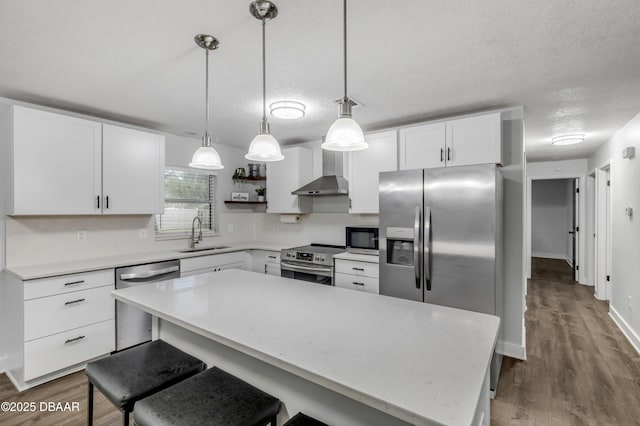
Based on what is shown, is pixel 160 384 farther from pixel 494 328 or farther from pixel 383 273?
pixel 383 273

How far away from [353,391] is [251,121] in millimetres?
3111

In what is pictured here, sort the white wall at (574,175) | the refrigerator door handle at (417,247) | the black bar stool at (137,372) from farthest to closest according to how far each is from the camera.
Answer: the white wall at (574,175) < the refrigerator door handle at (417,247) < the black bar stool at (137,372)

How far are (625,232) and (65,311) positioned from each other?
570 centimetres

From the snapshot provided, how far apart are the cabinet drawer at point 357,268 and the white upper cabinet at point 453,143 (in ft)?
3.56

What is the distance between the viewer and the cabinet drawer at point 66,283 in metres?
2.47

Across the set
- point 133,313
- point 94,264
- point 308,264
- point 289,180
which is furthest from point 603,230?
point 94,264

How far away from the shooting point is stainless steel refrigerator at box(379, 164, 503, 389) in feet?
8.27

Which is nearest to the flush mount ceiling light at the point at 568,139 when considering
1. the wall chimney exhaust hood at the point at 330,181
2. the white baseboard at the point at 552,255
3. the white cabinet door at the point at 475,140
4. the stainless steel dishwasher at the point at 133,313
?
the white cabinet door at the point at 475,140

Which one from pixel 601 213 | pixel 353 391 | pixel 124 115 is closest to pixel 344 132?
pixel 353 391

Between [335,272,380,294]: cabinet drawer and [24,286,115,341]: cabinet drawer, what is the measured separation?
219cm

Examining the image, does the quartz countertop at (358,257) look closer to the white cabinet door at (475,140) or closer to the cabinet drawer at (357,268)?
the cabinet drawer at (357,268)

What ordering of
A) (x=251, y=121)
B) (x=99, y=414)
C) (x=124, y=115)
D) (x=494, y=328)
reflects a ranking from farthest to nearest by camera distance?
1. (x=251, y=121)
2. (x=124, y=115)
3. (x=99, y=414)
4. (x=494, y=328)

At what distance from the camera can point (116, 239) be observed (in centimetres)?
350

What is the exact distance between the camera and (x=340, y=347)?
1.17 meters
